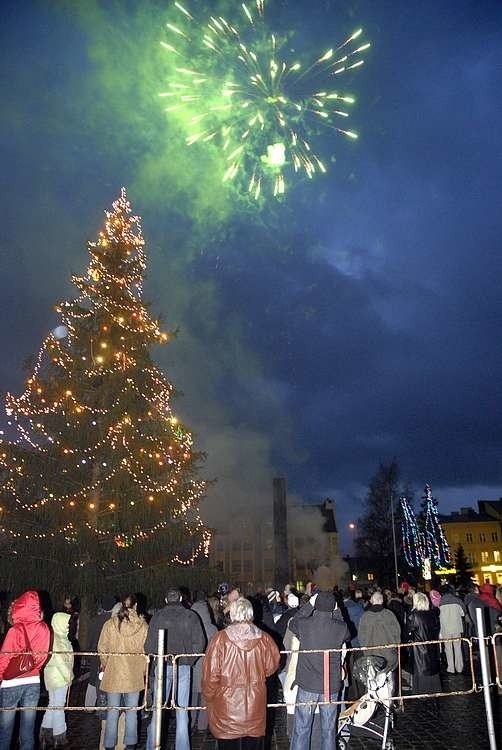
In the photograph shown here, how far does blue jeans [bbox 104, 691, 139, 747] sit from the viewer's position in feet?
22.7

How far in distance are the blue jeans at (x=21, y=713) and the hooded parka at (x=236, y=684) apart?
280 cm

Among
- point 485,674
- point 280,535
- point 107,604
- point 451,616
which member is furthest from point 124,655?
point 280,535

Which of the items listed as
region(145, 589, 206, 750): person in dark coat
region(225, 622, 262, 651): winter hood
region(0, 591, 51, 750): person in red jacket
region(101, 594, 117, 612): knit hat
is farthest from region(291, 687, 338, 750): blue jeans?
region(101, 594, 117, 612): knit hat

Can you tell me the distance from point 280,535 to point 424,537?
18376 millimetres

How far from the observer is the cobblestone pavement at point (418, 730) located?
293 inches

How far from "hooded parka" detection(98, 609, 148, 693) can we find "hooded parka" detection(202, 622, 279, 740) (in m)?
2.48

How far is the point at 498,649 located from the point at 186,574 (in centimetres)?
801

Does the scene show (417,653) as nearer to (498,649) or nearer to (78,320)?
(498,649)

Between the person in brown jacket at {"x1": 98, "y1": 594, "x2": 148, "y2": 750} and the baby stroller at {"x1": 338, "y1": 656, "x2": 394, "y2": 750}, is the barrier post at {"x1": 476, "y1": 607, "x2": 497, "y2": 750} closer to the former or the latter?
the baby stroller at {"x1": 338, "y1": 656, "x2": 394, "y2": 750}

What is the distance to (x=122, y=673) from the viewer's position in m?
6.97

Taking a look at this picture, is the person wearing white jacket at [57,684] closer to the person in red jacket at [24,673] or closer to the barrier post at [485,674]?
the person in red jacket at [24,673]

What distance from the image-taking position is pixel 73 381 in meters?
15.9

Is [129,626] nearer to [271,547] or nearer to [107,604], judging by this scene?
[107,604]

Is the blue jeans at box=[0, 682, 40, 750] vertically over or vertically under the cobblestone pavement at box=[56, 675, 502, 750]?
over
